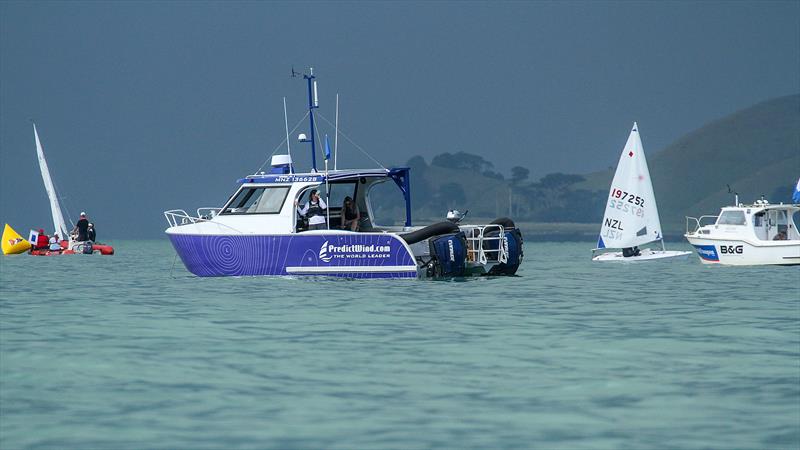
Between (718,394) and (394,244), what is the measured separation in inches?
612

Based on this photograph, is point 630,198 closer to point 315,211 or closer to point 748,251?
point 748,251

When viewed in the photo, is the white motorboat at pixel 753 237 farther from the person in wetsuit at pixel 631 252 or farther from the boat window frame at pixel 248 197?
the boat window frame at pixel 248 197

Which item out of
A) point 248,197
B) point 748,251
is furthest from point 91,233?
point 748,251

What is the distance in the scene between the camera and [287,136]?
28.5 m

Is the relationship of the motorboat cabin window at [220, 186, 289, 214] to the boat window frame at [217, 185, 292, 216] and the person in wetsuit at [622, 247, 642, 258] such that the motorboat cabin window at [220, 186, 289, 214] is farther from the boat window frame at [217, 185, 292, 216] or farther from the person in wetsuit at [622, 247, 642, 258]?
the person in wetsuit at [622, 247, 642, 258]

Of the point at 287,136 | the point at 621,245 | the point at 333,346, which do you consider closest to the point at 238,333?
the point at 333,346

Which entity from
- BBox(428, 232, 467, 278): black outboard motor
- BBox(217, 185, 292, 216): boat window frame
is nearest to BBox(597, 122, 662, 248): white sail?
BBox(428, 232, 467, 278): black outboard motor

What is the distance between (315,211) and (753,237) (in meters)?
17.8

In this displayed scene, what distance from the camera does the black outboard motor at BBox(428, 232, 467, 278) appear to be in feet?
86.0

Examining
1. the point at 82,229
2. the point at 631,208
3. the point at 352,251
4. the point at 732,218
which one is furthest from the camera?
the point at 82,229

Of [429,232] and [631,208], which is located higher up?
[631,208]

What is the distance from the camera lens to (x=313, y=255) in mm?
26516

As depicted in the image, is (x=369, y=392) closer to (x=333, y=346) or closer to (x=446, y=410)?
(x=446, y=410)

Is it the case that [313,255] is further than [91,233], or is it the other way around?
[91,233]
